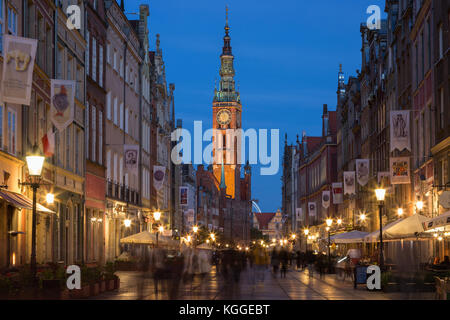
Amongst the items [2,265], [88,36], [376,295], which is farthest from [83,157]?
[376,295]

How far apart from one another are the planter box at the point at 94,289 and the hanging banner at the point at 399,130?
1757 cm

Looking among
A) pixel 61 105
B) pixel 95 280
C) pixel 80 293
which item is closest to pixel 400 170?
pixel 61 105

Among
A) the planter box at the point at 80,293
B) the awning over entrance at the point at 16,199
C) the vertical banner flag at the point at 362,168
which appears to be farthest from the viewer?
the vertical banner flag at the point at 362,168

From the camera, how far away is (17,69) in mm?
24547

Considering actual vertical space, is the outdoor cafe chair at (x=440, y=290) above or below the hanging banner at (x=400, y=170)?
below

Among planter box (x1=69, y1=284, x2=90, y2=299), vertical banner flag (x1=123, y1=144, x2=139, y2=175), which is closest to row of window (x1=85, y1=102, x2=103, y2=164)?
vertical banner flag (x1=123, y1=144, x2=139, y2=175)

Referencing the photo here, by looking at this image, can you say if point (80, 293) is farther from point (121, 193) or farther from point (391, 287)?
point (121, 193)

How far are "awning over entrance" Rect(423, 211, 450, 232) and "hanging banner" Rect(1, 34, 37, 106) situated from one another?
1407 centimetres

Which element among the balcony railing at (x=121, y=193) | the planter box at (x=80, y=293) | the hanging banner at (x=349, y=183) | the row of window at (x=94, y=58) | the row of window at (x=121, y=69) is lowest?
the planter box at (x=80, y=293)

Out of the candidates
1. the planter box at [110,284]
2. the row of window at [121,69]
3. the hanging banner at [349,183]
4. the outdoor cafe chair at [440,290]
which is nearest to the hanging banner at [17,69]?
the planter box at [110,284]

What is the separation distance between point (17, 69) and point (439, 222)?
49.0ft

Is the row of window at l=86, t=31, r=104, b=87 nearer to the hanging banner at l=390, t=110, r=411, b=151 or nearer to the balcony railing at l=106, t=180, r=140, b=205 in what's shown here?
the balcony railing at l=106, t=180, r=140, b=205

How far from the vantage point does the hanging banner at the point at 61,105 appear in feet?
107

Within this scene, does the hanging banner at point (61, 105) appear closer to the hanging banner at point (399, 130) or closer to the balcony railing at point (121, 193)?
the hanging banner at point (399, 130)
